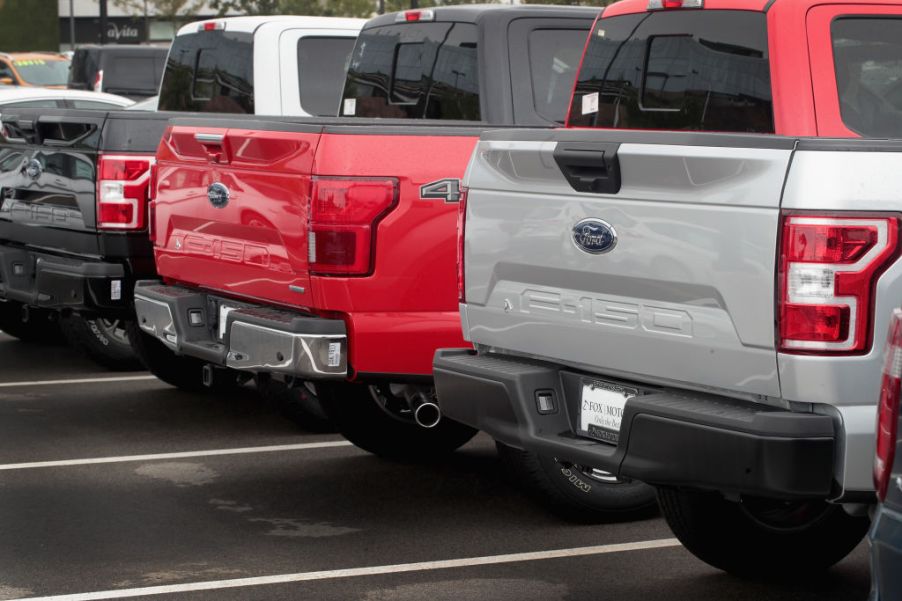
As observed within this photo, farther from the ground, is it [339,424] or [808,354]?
[808,354]

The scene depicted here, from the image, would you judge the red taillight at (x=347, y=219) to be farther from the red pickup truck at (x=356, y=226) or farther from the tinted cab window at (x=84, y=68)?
the tinted cab window at (x=84, y=68)

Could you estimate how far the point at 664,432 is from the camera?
4391 mm

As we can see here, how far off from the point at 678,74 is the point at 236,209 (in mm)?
2273

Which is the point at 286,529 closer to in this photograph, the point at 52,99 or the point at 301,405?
the point at 301,405

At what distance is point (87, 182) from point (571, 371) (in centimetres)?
432

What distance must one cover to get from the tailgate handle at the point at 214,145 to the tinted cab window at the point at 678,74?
167cm

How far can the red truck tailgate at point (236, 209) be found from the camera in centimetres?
621

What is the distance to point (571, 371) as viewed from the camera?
16.5 feet

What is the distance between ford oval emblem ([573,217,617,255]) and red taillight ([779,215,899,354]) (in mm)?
697

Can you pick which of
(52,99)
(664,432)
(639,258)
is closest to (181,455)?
(639,258)

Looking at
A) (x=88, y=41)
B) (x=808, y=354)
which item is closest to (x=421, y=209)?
(x=808, y=354)

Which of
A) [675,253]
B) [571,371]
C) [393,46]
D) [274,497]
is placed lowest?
[274,497]

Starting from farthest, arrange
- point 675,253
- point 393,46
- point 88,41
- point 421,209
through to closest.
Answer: point 88,41, point 393,46, point 421,209, point 675,253

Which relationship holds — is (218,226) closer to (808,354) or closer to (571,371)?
(571,371)
